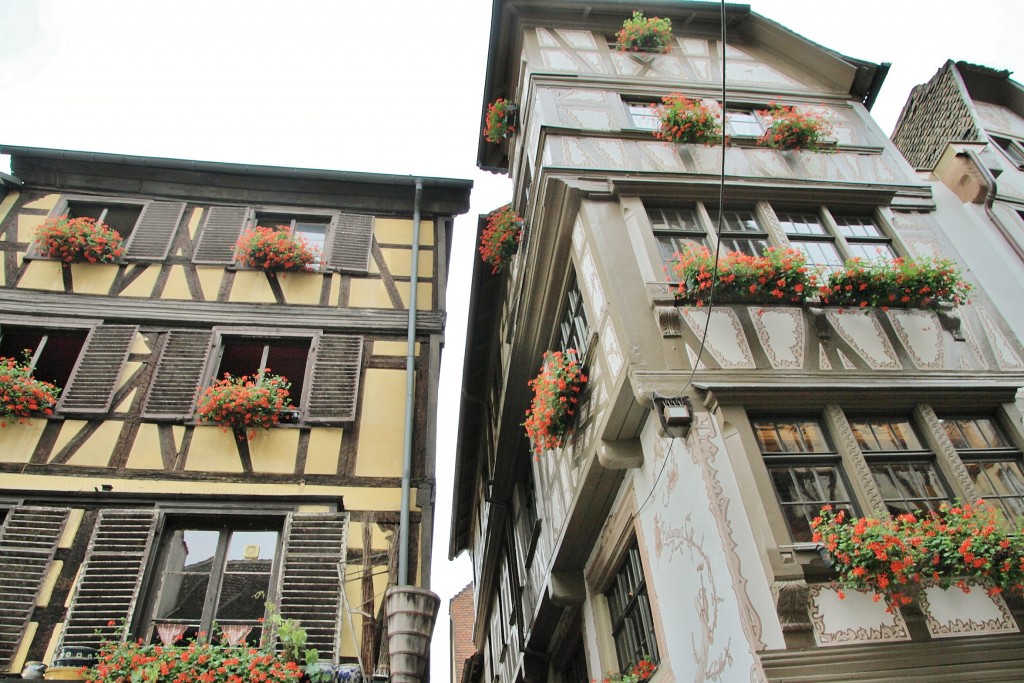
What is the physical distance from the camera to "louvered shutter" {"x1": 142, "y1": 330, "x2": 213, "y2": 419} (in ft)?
31.2

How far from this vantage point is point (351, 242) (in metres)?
12.0

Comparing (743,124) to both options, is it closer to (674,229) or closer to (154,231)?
(674,229)

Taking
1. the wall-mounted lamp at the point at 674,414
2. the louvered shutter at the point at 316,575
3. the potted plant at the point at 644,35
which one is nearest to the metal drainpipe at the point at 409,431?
the louvered shutter at the point at 316,575

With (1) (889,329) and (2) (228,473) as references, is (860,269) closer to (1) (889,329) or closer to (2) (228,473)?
(1) (889,329)

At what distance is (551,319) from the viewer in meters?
10.0

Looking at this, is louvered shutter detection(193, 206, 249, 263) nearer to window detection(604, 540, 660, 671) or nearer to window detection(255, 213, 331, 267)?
window detection(255, 213, 331, 267)

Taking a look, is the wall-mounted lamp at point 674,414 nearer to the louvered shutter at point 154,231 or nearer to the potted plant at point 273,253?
the potted plant at point 273,253

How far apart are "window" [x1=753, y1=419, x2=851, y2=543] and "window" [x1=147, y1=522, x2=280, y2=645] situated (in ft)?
18.7

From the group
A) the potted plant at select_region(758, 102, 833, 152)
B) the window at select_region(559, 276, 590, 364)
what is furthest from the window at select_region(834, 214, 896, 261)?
the window at select_region(559, 276, 590, 364)

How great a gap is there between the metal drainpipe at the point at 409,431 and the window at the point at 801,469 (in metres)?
4.31

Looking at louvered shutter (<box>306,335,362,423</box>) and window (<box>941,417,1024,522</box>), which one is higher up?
louvered shutter (<box>306,335,362,423</box>)

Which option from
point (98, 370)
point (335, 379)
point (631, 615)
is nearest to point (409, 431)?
point (335, 379)

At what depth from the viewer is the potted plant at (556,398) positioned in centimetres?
841

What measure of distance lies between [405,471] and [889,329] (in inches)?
231
